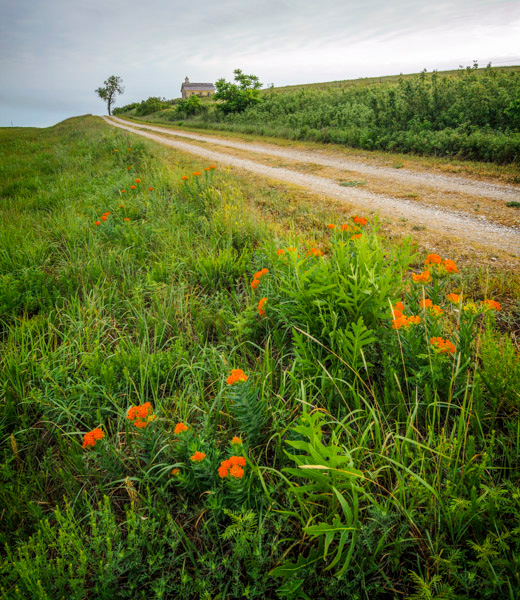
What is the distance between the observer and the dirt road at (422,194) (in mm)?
4478

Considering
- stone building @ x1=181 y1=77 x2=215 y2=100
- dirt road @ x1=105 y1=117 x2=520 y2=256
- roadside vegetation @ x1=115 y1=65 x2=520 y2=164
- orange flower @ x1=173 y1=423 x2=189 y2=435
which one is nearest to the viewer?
orange flower @ x1=173 y1=423 x2=189 y2=435

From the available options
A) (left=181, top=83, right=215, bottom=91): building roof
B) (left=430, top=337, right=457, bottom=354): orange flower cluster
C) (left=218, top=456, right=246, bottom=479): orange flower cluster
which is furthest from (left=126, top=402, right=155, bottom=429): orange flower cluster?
(left=181, top=83, right=215, bottom=91): building roof

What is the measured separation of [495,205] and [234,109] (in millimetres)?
21051

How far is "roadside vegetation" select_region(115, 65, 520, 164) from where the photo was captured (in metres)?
8.30

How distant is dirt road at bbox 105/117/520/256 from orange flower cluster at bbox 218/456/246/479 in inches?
119

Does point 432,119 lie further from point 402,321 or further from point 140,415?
point 140,415

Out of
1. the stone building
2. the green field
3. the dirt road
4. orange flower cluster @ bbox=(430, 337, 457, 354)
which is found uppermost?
the stone building

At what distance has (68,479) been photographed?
1.74 m

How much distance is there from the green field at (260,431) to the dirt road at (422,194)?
153cm

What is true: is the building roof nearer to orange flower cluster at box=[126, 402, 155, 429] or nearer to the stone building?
the stone building

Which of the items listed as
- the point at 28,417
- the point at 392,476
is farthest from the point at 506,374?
the point at 28,417

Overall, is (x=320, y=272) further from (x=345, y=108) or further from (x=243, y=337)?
(x=345, y=108)

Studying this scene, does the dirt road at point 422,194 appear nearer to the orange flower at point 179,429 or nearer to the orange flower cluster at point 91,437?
the orange flower at point 179,429

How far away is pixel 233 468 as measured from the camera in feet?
4.30
